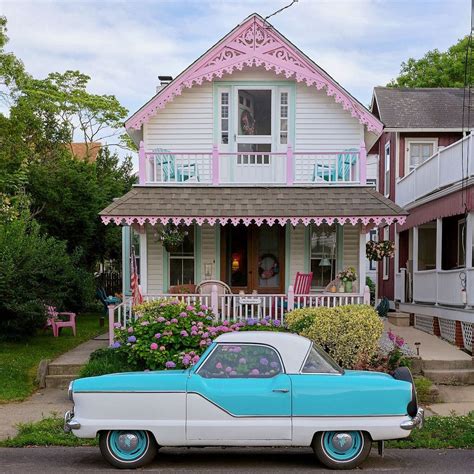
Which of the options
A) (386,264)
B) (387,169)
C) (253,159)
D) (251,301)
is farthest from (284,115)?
(386,264)

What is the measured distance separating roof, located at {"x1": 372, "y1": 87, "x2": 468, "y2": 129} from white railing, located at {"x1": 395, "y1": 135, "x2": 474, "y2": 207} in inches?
84.2

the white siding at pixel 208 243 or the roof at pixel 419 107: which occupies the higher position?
the roof at pixel 419 107

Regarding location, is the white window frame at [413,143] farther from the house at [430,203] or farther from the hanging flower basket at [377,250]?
the hanging flower basket at [377,250]

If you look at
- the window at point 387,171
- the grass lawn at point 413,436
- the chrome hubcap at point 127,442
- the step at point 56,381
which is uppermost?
the window at point 387,171

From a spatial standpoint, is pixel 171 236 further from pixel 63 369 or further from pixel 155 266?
pixel 63 369

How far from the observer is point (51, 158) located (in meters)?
28.1

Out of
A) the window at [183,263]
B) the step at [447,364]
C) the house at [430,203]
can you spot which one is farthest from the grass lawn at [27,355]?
the house at [430,203]

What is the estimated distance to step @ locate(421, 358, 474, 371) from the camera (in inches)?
473

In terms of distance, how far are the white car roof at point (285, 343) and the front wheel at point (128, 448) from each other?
1.35 metres

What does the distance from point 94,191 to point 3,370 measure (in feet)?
37.9

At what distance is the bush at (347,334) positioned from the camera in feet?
35.3

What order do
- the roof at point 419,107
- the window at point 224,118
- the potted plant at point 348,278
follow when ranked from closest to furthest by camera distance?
the potted plant at point 348,278
the window at point 224,118
the roof at point 419,107

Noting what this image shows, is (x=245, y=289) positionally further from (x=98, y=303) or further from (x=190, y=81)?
(x=98, y=303)

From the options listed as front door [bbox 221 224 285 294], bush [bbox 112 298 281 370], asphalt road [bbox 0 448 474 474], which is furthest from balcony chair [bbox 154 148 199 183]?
asphalt road [bbox 0 448 474 474]
